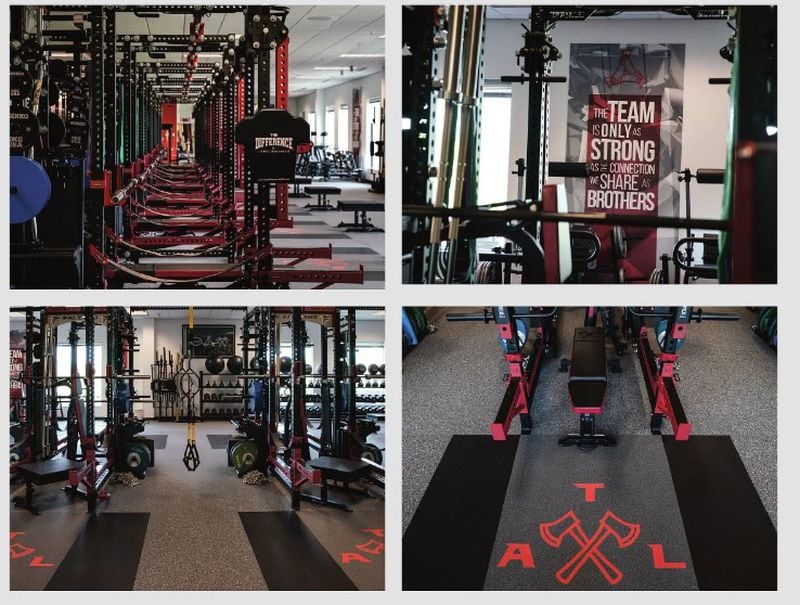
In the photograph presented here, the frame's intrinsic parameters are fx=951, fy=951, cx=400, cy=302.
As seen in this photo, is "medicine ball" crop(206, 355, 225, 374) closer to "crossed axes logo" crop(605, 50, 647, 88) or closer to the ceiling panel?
the ceiling panel

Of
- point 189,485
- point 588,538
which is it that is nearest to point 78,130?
point 189,485

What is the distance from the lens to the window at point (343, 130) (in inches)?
816

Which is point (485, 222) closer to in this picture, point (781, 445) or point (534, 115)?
point (781, 445)

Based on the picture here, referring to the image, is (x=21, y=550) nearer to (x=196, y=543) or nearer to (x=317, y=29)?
(x=196, y=543)

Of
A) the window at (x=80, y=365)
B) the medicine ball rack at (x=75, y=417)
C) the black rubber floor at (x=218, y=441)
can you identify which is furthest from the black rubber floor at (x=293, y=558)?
the black rubber floor at (x=218, y=441)

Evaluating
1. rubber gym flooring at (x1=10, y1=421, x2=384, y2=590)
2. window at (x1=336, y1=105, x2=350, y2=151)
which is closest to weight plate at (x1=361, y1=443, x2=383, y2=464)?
rubber gym flooring at (x1=10, y1=421, x2=384, y2=590)

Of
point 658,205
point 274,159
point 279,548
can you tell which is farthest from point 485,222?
point 658,205

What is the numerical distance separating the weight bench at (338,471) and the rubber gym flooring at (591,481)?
0.30 metres

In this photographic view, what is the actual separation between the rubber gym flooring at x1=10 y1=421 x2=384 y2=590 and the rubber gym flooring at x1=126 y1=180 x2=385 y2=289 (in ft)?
4.82

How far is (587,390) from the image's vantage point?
201 inches

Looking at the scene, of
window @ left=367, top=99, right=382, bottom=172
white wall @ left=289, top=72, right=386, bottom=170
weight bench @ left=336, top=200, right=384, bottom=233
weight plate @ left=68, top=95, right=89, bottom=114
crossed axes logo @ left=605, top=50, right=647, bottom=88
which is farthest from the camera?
white wall @ left=289, top=72, right=386, bottom=170

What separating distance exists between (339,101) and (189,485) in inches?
594

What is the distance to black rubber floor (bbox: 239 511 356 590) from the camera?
14.4ft

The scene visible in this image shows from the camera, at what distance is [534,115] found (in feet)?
15.1
